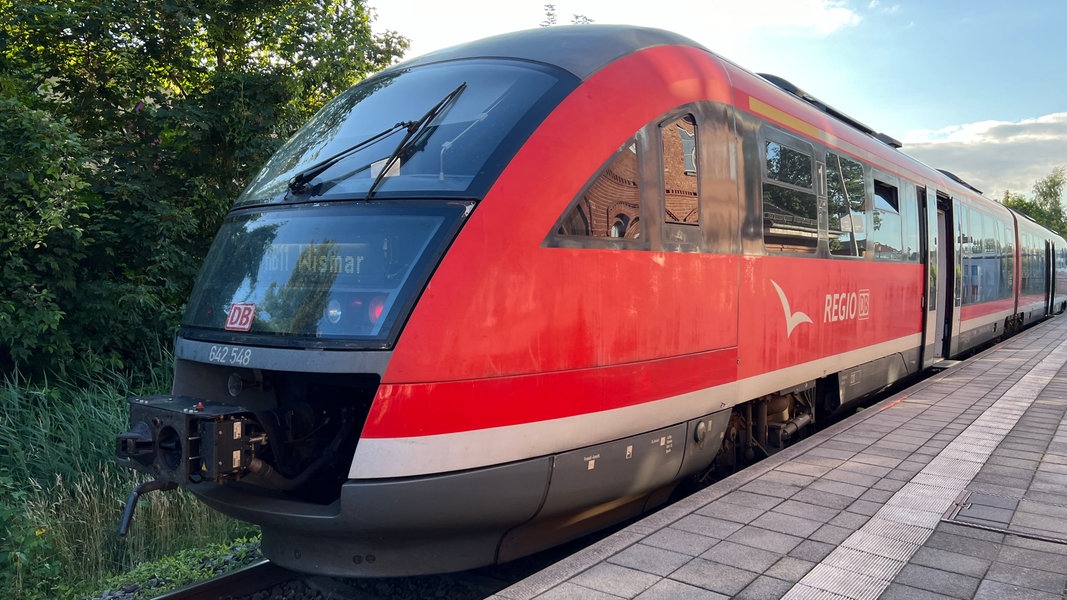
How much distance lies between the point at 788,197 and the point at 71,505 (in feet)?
19.9

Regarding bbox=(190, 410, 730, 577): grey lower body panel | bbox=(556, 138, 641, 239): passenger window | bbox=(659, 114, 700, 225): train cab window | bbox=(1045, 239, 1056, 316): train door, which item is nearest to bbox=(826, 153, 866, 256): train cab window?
bbox=(659, 114, 700, 225): train cab window

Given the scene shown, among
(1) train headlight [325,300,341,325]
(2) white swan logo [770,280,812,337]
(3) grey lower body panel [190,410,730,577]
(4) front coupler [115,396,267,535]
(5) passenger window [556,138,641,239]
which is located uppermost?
(5) passenger window [556,138,641,239]

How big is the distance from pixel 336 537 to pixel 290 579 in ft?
3.76

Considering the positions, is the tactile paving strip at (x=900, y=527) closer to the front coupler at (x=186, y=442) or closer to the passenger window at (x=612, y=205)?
the passenger window at (x=612, y=205)

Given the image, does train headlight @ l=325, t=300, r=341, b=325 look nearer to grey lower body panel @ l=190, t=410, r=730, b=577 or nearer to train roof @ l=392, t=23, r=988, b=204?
grey lower body panel @ l=190, t=410, r=730, b=577

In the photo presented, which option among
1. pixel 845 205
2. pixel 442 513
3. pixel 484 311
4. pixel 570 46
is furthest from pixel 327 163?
pixel 845 205

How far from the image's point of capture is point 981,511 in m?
4.51

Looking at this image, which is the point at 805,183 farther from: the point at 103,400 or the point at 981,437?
the point at 103,400

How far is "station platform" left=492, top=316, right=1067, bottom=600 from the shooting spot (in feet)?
11.1

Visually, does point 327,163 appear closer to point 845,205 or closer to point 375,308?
point 375,308

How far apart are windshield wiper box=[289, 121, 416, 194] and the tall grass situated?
2.88m

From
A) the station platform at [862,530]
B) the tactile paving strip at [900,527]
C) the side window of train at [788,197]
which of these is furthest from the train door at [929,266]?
the side window of train at [788,197]

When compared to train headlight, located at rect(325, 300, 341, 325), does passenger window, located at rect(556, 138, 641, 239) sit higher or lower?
higher

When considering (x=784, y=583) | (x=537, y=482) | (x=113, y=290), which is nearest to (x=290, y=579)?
(x=537, y=482)
